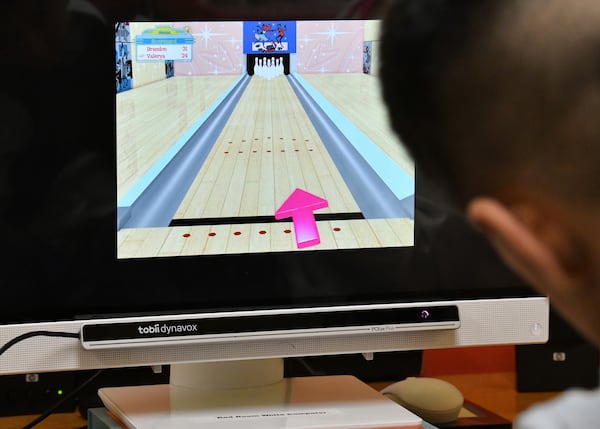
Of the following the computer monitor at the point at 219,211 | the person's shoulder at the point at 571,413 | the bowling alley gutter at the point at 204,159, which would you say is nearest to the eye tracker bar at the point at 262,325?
the computer monitor at the point at 219,211

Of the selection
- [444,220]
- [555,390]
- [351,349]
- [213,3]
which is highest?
[213,3]

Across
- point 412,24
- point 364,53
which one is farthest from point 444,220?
point 412,24

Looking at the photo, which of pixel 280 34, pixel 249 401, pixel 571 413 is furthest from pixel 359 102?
pixel 571 413

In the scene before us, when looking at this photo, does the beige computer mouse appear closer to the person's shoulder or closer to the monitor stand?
the monitor stand

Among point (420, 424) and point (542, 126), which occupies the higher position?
point (542, 126)

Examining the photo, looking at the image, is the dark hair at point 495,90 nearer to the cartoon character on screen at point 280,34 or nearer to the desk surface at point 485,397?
the cartoon character on screen at point 280,34

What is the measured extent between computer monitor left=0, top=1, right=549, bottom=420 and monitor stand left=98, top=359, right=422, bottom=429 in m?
0.05

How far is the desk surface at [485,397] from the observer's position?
4.08 feet

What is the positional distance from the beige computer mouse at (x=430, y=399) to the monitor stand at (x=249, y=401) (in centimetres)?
8

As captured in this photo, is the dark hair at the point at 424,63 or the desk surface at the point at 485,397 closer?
the dark hair at the point at 424,63

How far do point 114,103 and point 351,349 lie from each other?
361mm

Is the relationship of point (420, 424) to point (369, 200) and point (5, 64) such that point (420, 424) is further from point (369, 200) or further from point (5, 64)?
point (5, 64)

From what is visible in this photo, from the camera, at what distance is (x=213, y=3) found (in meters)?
1.04

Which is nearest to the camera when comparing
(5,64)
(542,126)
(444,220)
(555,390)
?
(542,126)
